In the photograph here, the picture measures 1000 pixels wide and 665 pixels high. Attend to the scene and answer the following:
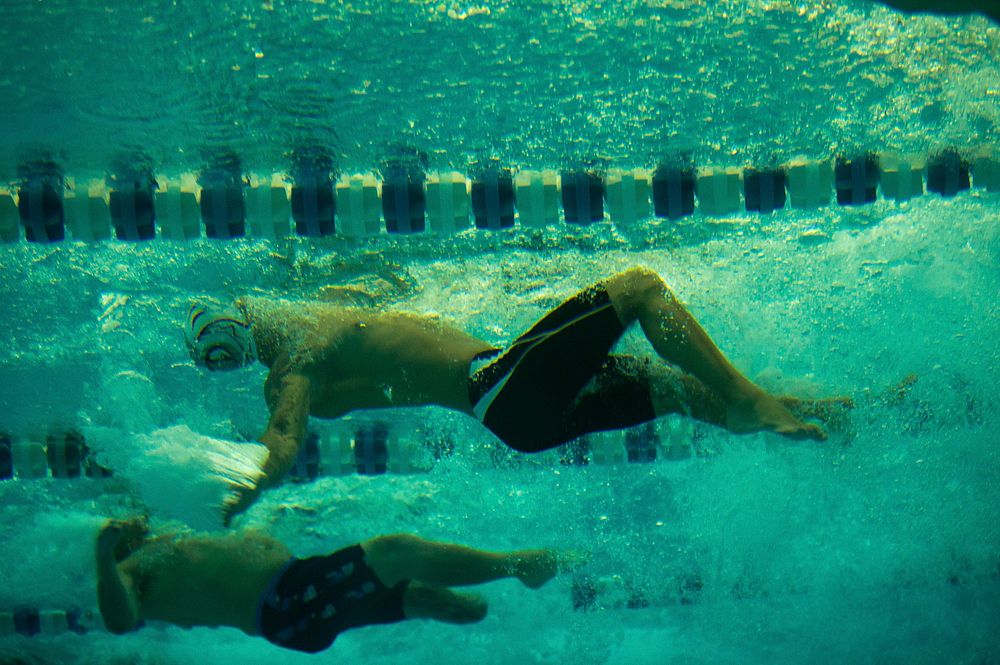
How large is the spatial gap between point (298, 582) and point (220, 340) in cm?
238

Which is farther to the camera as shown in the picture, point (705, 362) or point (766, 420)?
point (705, 362)

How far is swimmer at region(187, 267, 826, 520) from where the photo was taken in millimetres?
3082

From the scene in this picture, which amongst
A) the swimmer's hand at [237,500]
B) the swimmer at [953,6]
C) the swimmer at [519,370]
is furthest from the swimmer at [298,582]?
the swimmer at [953,6]

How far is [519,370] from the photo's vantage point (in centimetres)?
349

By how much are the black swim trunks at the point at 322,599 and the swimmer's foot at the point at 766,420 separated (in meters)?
3.01

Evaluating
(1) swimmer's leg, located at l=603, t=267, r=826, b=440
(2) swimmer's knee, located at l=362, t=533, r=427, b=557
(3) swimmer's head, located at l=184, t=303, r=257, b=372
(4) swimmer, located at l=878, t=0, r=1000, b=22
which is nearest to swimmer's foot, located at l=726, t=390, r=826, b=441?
(1) swimmer's leg, located at l=603, t=267, r=826, b=440

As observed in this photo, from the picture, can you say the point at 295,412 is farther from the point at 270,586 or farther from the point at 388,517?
the point at 388,517

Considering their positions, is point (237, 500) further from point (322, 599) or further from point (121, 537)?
point (322, 599)

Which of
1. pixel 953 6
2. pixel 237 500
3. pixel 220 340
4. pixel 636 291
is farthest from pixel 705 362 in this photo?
pixel 220 340

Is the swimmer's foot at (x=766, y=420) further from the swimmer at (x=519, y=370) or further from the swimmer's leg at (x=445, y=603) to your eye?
the swimmer's leg at (x=445, y=603)

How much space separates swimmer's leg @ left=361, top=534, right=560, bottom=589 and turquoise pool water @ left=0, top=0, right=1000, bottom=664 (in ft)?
4.74

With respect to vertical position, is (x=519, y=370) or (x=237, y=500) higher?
(x=519, y=370)

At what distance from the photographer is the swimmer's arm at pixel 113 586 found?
4.19 metres

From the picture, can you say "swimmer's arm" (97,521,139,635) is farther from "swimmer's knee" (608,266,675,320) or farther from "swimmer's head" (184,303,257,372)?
"swimmer's knee" (608,266,675,320)
